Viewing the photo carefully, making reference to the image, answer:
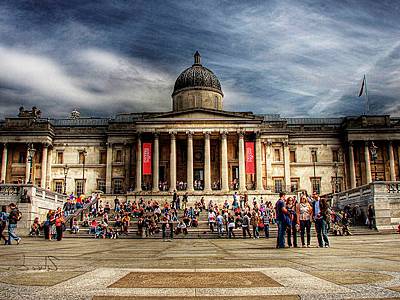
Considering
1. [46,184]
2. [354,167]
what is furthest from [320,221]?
[46,184]

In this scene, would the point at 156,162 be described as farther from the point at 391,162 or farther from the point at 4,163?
the point at 391,162

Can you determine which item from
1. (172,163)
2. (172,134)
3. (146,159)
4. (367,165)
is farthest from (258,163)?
(367,165)

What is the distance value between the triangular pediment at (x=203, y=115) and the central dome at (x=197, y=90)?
7018mm

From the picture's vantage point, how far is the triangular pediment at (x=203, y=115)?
53438 millimetres

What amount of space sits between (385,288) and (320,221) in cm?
1067

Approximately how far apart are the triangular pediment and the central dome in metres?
7.02

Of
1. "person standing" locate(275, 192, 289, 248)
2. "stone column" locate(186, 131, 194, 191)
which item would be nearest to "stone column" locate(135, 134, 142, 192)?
"stone column" locate(186, 131, 194, 191)

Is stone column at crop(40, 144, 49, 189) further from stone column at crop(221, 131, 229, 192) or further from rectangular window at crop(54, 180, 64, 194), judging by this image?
stone column at crop(221, 131, 229, 192)

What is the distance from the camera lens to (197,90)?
61.8 meters

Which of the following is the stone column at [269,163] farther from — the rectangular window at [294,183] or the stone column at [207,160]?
the stone column at [207,160]

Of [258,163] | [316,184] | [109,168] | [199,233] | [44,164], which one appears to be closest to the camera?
[199,233]

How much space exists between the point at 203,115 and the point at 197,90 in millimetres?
9225

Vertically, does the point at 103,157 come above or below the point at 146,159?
above

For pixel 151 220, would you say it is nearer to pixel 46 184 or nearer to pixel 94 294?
pixel 94 294
